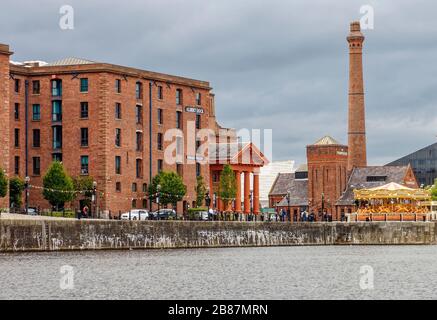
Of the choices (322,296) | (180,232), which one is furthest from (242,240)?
(322,296)

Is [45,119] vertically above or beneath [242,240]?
above

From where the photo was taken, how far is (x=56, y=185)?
11662 centimetres

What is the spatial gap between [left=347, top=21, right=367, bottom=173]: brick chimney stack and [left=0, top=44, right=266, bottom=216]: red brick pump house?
38834 millimetres

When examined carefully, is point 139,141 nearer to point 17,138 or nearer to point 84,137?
point 84,137

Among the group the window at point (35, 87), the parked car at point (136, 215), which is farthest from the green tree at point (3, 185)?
the window at point (35, 87)

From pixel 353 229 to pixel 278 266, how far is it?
36892 mm

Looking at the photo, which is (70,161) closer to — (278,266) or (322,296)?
(278,266)

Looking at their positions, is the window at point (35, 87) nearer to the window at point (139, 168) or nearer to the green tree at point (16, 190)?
Result: the green tree at point (16, 190)

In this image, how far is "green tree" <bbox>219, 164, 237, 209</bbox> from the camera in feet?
463

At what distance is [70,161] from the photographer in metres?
125
